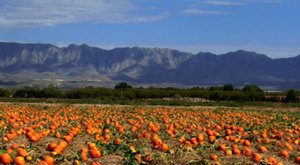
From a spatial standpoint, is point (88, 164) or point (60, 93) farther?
point (60, 93)

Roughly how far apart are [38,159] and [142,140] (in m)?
4.55

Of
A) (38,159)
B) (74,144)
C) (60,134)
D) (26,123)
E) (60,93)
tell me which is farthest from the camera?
(60,93)

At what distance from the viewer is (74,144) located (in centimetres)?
1323

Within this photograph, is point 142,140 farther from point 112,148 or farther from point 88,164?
point 88,164

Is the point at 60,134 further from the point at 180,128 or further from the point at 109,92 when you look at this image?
the point at 109,92

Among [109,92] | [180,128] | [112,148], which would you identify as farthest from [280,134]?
[109,92]

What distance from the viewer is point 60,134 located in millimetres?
15320

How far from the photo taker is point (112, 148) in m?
11.8

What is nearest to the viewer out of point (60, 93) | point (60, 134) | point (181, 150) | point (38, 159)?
point (38, 159)

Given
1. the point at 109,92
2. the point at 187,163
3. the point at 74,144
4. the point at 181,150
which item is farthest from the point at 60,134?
the point at 109,92

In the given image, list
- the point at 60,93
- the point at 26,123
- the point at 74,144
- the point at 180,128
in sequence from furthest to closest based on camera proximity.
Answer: the point at 60,93 < the point at 26,123 < the point at 180,128 < the point at 74,144

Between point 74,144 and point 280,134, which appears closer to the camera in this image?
point 74,144

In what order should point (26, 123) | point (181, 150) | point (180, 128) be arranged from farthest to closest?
point (26, 123) → point (180, 128) → point (181, 150)

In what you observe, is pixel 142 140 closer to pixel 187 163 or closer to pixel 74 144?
pixel 74 144
